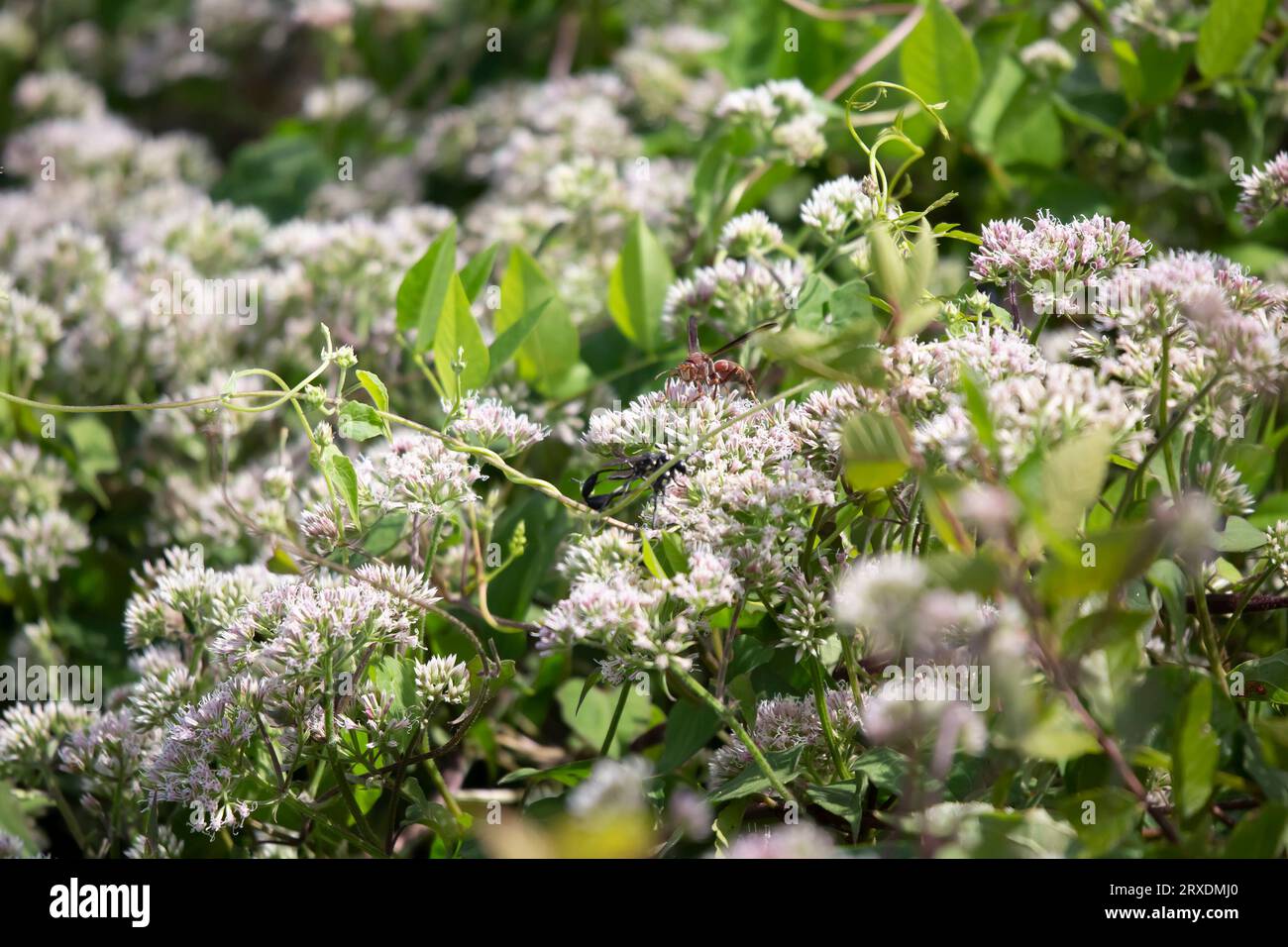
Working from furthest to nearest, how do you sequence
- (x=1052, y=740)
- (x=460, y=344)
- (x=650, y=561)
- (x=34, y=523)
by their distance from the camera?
(x=34, y=523), (x=460, y=344), (x=650, y=561), (x=1052, y=740)

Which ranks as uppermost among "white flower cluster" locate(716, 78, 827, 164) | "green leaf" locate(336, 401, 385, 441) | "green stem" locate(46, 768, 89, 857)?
"white flower cluster" locate(716, 78, 827, 164)

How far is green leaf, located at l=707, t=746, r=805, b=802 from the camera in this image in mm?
742

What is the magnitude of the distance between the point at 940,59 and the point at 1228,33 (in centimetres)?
29

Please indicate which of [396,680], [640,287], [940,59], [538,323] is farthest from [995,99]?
[396,680]

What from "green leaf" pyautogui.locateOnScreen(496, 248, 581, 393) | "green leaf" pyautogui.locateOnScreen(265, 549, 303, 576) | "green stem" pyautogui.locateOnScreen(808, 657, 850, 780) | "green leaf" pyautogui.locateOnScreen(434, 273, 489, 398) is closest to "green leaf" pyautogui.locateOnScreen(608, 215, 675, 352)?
"green leaf" pyautogui.locateOnScreen(496, 248, 581, 393)

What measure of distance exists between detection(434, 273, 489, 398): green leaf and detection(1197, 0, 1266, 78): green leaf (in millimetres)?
841

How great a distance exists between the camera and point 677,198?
55.1 inches

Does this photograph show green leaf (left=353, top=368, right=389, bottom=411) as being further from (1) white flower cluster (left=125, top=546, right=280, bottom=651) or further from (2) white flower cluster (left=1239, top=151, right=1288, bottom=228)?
(2) white flower cluster (left=1239, top=151, right=1288, bottom=228)

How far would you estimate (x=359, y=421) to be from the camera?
2.72 feet

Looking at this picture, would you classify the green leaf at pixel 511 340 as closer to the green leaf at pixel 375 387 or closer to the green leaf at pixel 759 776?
the green leaf at pixel 375 387

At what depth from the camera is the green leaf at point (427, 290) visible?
1.10m

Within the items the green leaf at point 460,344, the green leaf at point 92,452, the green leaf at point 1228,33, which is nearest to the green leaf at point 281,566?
the green leaf at point 460,344

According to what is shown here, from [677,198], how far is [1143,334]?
2.42 ft

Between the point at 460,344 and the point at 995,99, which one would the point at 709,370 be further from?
the point at 995,99
